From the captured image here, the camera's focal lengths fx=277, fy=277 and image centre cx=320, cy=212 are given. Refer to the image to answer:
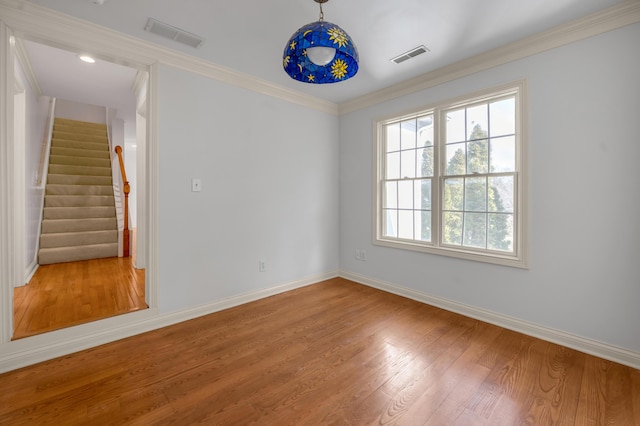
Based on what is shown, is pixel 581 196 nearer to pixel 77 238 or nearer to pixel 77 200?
pixel 77 238

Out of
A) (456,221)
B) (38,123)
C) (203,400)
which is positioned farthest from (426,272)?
(38,123)

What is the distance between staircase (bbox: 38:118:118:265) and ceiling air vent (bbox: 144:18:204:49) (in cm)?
393

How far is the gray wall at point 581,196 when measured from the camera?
81.7 inches

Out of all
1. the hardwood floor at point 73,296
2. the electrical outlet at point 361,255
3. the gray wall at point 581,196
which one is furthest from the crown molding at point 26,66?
the gray wall at point 581,196

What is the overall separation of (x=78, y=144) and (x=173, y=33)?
5.05 meters

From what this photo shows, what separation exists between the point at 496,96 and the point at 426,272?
6.55ft

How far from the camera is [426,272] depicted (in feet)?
10.8

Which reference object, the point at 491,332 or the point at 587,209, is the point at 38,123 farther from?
the point at 587,209

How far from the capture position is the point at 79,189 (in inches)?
201

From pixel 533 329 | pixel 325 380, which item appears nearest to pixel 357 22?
pixel 325 380

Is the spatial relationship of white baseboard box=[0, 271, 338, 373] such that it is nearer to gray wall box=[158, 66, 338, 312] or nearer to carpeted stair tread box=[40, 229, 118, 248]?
gray wall box=[158, 66, 338, 312]

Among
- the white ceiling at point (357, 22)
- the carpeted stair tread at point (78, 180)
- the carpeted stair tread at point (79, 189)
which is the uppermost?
the white ceiling at point (357, 22)

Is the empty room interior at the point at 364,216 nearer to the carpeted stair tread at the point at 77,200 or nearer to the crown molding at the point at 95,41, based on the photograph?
the crown molding at the point at 95,41

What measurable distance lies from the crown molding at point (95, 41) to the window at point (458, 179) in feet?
7.01
